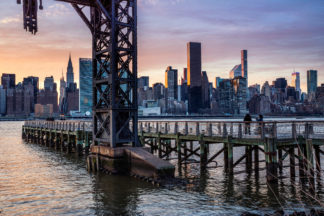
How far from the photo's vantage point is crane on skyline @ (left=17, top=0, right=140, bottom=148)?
20.7 metres

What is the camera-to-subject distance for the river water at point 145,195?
46.8 feet

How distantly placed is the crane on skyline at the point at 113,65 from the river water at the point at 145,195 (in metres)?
3.24

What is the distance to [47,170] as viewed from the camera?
1022 inches

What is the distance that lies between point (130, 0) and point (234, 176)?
14.1 meters

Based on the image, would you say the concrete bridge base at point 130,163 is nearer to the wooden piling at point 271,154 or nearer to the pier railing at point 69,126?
the wooden piling at point 271,154

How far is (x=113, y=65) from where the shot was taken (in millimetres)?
20625

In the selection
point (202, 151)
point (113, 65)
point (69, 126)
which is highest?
point (113, 65)

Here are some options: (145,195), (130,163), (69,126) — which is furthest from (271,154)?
(69,126)

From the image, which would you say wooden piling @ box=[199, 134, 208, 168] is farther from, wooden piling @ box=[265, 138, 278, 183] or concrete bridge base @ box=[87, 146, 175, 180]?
wooden piling @ box=[265, 138, 278, 183]

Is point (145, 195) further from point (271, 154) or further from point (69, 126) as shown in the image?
point (69, 126)

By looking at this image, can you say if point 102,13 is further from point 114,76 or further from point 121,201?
point 121,201

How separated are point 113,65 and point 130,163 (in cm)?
648

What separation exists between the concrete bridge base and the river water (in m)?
0.59

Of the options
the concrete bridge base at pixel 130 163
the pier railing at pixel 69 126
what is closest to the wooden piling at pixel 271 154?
the concrete bridge base at pixel 130 163
